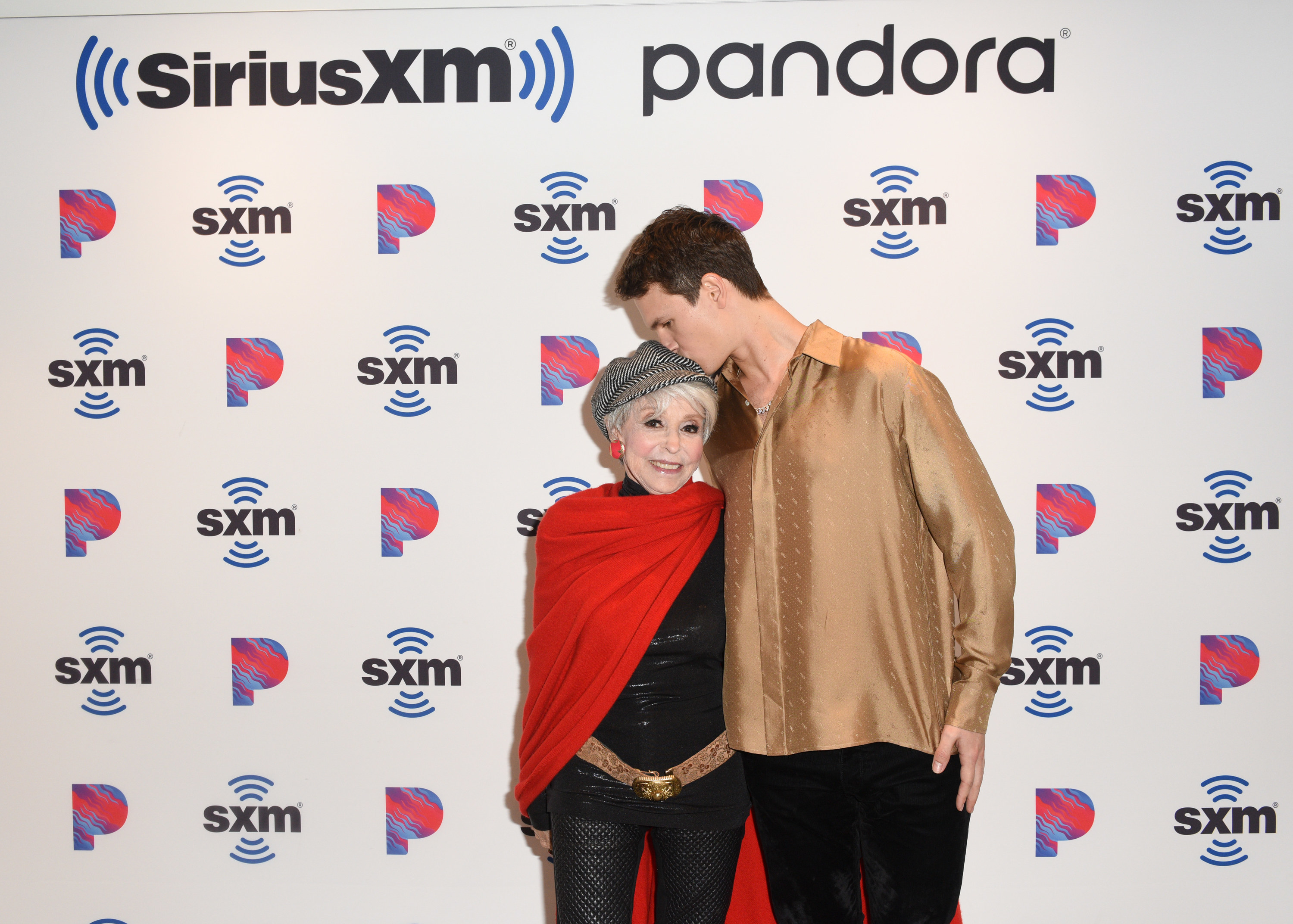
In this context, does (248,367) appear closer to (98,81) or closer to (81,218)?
(81,218)

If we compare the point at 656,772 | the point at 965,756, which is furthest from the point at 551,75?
the point at 965,756

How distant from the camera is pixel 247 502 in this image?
8.14 feet

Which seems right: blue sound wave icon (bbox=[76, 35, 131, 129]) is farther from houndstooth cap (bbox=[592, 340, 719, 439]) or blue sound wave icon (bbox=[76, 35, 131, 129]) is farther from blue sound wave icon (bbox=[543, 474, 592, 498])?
houndstooth cap (bbox=[592, 340, 719, 439])

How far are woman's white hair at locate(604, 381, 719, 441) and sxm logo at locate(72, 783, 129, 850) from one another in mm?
2048

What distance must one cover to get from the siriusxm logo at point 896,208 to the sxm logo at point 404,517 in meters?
1.47

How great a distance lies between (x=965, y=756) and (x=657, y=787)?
563mm

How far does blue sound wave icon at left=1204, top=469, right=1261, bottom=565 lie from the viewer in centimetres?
241

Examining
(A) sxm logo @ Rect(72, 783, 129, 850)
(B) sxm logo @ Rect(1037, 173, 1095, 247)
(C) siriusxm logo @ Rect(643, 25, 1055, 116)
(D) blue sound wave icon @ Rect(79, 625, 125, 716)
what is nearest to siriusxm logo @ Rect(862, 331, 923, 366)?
(B) sxm logo @ Rect(1037, 173, 1095, 247)

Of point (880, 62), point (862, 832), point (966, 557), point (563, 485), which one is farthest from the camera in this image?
point (563, 485)

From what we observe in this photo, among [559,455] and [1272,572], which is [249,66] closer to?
[559,455]

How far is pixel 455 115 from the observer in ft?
7.90

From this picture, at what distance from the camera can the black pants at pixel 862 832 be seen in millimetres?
1563

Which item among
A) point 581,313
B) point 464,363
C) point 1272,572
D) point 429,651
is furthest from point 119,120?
point 1272,572

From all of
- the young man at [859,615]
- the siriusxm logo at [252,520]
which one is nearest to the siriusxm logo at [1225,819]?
the young man at [859,615]
